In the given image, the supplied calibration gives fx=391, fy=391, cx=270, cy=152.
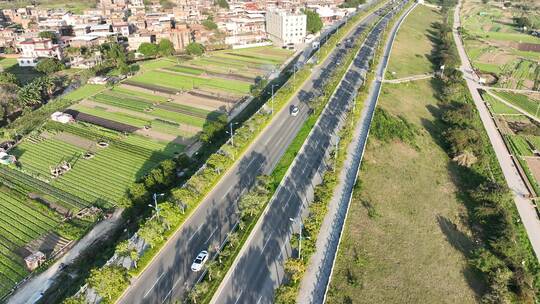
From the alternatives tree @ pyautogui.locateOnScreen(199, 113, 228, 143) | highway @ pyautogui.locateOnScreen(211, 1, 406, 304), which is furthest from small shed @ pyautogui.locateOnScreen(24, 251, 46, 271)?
tree @ pyautogui.locateOnScreen(199, 113, 228, 143)

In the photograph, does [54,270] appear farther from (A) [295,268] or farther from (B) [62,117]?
(B) [62,117]

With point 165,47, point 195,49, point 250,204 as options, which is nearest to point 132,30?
point 165,47

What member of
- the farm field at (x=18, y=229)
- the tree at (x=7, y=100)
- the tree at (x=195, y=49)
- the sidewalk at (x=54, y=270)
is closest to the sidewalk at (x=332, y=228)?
the sidewalk at (x=54, y=270)

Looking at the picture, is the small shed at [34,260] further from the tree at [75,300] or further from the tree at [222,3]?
the tree at [222,3]

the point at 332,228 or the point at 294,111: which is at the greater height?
the point at 294,111

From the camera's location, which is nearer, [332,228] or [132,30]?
[332,228]

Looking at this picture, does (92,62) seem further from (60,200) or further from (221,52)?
(60,200)

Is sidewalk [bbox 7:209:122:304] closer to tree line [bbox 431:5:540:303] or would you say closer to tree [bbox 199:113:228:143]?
tree [bbox 199:113:228:143]
